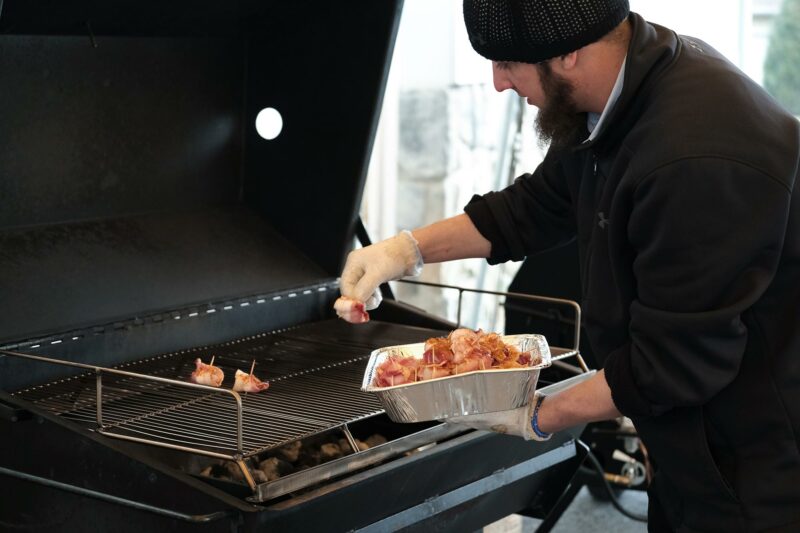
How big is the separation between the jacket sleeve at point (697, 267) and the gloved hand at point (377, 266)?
0.64 metres

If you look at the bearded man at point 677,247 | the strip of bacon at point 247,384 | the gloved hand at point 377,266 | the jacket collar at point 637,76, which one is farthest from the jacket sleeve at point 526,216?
the strip of bacon at point 247,384

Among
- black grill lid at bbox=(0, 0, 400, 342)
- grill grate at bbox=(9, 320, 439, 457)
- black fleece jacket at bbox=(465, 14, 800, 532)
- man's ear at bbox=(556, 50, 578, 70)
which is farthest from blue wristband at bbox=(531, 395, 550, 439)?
black grill lid at bbox=(0, 0, 400, 342)

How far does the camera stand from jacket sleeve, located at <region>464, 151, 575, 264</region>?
2.15 meters

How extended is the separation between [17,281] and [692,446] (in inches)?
53.6

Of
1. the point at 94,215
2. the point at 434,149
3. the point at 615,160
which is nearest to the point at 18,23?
the point at 94,215

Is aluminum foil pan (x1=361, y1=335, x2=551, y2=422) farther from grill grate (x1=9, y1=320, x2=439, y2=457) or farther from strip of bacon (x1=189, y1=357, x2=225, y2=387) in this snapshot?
strip of bacon (x1=189, y1=357, x2=225, y2=387)

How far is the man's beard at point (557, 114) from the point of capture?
5.59 ft

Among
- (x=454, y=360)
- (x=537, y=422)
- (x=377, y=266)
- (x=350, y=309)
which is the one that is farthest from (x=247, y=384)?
(x=537, y=422)

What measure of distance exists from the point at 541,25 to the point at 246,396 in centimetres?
93

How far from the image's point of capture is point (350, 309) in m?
2.02

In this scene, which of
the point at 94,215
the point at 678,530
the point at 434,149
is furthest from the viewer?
the point at 434,149

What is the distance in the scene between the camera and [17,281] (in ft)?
7.09

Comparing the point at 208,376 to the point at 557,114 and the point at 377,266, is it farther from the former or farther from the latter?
the point at 557,114

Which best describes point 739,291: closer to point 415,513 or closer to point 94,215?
point 415,513
